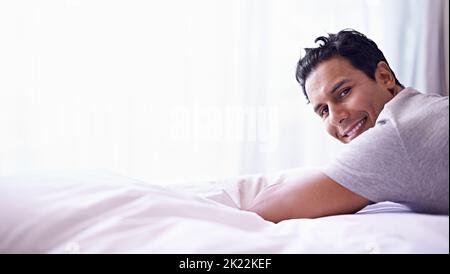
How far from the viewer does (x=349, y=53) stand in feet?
3.96

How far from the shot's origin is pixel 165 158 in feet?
6.24

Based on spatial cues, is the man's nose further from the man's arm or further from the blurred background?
the blurred background

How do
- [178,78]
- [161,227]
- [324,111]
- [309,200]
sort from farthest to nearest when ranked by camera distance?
1. [178,78]
2. [324,111]
3. [309,200]
4. [161,227]

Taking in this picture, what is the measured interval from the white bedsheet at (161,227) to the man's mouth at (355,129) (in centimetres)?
51

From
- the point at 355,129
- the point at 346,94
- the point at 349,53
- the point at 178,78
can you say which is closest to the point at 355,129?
the point at 355,129

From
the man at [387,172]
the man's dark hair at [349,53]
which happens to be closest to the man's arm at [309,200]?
the man at [387,172]

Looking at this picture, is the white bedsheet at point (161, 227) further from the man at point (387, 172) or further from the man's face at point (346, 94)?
the man's face at point (346, 94)

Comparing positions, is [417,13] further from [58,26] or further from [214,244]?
[214,244]

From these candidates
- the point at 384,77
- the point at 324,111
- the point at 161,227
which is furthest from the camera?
the point at 324,111

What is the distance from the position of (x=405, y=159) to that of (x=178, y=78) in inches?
56.2

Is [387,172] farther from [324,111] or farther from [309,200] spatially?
[324,111]

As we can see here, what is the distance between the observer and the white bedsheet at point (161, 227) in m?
0.53

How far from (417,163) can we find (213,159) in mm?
1390
